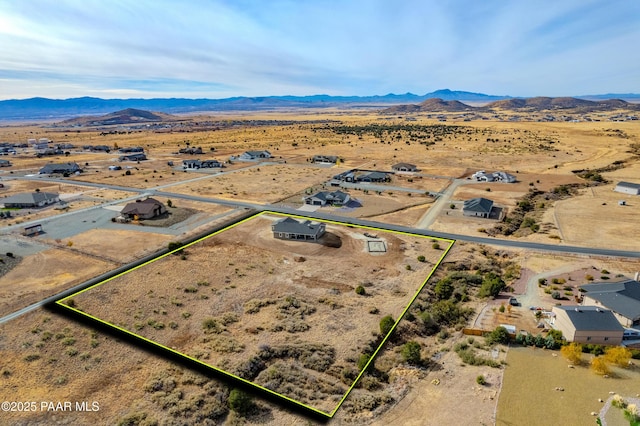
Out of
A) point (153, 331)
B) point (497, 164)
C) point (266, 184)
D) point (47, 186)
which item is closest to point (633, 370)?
point (153, 331)

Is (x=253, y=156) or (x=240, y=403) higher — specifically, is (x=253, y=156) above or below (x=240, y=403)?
above

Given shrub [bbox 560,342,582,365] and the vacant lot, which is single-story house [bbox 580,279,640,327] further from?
shrub [bbox 560,342,582,365]

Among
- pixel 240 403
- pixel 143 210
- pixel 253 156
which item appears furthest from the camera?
pixel 253 156

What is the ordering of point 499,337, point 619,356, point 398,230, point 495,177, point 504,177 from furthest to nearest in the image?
Answer: point 495,177
point 504,177
point 398,230
point 499,337
point 619,356

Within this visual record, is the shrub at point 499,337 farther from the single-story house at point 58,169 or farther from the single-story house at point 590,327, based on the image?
the single-story house at point 58,169

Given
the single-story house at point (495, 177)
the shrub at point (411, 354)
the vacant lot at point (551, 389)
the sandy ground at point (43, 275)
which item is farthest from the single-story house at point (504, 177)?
the sandy ground at point (43, 275)

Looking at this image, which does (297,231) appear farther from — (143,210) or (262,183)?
(262,183)

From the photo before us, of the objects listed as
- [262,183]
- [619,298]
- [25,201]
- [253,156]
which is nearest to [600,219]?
[619,298]
